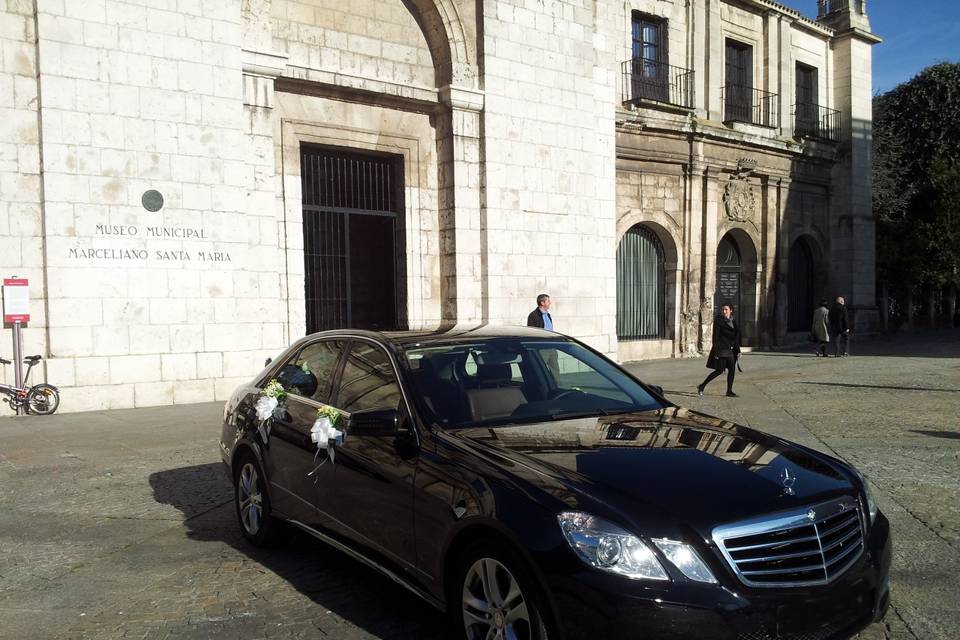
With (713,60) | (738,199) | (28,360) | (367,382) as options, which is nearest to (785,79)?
(713,60)

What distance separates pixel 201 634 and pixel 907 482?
18.0 ft

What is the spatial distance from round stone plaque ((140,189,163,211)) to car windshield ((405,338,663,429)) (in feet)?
28.8

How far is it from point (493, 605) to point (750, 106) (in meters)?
22.7

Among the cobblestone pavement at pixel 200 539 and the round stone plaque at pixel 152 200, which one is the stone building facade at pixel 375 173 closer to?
the round stone plaque at pixel 152 200

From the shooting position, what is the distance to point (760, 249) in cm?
2358

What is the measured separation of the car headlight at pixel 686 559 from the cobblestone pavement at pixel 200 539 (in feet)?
4.55

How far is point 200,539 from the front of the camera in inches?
216

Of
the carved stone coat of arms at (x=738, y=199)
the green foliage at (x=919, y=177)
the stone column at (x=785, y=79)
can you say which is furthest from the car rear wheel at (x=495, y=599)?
the green foliage at (x=919, y=177)

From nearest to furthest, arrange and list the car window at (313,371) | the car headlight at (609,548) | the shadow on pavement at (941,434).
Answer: the car headlight at (609,548)
the car window at (313,371)
the shadow on pavement at (941,434)

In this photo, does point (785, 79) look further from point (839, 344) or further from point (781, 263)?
point (839, 344)

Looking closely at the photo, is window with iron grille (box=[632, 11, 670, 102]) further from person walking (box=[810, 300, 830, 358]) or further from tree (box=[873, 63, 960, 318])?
tree (box=[873, 63, 960, 318])

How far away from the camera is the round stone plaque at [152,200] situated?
38.3 ft

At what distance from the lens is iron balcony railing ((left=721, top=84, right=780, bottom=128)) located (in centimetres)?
2261

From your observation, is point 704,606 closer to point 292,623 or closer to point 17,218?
point 292,623
